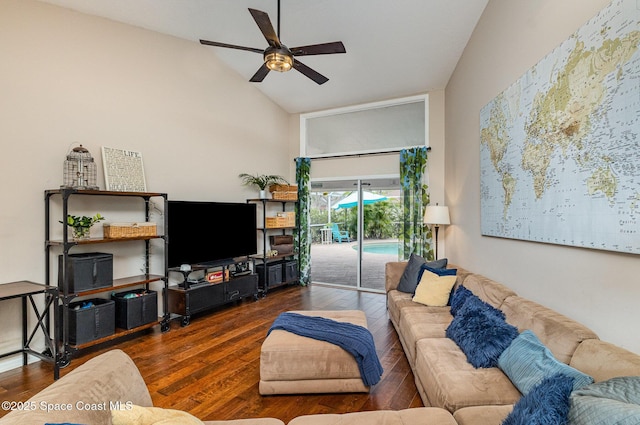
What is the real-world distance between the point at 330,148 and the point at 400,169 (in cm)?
149

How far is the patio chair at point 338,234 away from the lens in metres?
6.20

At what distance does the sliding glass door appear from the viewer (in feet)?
18.8

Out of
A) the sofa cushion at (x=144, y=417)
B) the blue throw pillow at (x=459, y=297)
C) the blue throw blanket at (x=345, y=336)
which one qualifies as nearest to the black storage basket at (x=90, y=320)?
the blue throw blanket at (x=345, y=336)

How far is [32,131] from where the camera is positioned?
3041mm

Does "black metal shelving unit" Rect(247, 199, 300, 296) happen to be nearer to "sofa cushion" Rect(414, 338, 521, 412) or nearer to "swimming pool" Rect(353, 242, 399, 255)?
"swimming pool" Rect(353, 242, 399, 255)

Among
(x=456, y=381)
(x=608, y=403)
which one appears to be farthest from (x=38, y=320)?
(x=608, y=403)

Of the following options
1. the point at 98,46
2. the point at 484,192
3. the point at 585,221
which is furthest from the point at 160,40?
the point at 585,221

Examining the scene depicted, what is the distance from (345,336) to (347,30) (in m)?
3.49

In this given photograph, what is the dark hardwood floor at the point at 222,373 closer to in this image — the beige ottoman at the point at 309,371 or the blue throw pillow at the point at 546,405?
the beige ottoman at the point at 309,371

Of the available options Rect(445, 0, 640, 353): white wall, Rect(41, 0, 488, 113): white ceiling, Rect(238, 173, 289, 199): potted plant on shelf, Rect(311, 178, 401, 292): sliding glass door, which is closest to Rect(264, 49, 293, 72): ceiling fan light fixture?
Rect(41, 0, 488, 113): white ceiling

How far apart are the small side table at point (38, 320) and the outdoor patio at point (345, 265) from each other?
418 cm

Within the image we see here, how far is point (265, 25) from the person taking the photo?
2461 millimetres

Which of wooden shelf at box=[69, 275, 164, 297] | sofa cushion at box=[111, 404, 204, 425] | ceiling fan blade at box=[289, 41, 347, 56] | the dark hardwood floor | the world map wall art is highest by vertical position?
ceiling fan blade at box=[289, 41, 347, 56]

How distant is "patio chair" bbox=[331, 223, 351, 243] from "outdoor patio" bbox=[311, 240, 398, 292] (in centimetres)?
10
